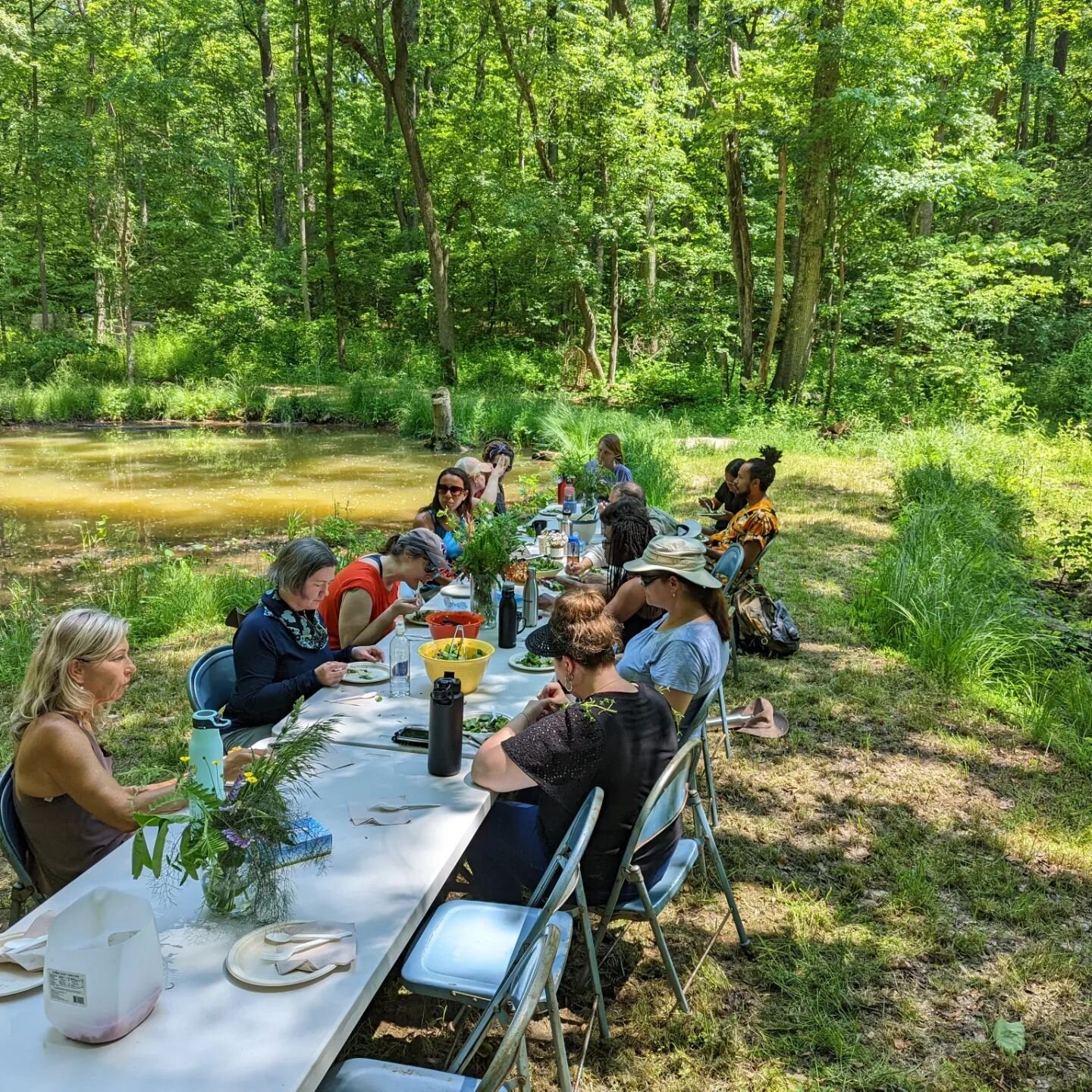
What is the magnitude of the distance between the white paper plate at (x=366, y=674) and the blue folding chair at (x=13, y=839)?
1.22 metres

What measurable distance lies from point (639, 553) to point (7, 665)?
13.7 feet

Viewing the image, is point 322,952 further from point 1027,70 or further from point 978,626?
point 1027,70

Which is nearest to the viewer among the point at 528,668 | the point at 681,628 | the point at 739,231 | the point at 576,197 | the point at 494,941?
the point at 494,941

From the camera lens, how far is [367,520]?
11383mm

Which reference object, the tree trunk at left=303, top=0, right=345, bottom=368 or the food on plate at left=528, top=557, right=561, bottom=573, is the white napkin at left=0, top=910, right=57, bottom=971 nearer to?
the food on plate at left=528, top=557, right=561, bottom=573

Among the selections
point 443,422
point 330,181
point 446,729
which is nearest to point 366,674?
point 446,729

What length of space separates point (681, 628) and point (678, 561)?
0.89 feet

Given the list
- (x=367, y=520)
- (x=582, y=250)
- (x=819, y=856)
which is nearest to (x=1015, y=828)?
(x=819, y=856)

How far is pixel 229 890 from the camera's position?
1.84m

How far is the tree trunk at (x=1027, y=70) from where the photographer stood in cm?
2033

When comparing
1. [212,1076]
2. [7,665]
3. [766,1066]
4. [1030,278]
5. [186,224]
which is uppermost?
[186,224]

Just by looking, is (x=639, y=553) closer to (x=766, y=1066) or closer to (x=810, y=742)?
(x=810, y=742)

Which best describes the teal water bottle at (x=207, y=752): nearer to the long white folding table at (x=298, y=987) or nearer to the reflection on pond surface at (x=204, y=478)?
the long white folding table at (x=298, y=987)

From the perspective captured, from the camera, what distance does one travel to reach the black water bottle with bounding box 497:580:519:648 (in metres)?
3.80
